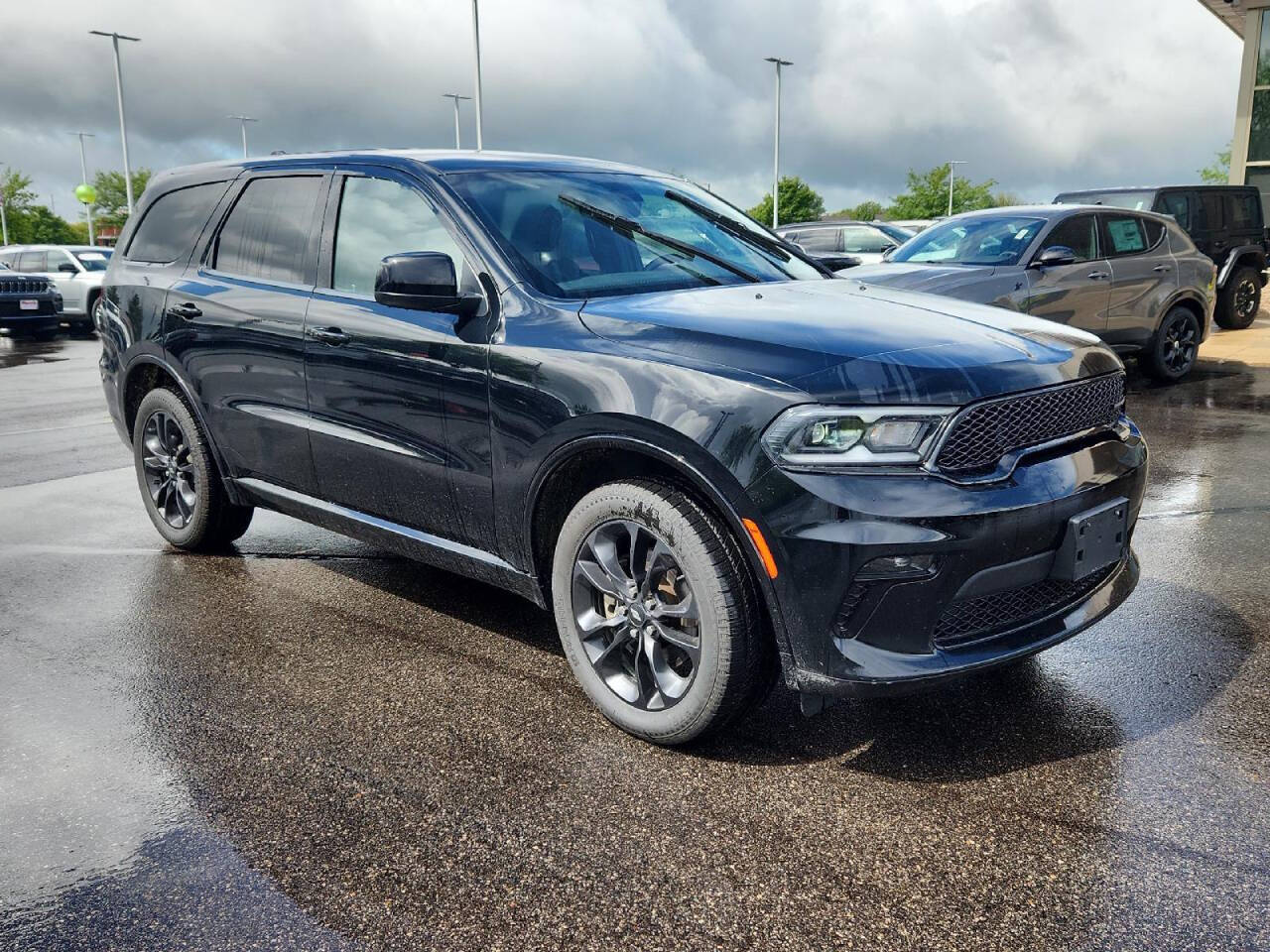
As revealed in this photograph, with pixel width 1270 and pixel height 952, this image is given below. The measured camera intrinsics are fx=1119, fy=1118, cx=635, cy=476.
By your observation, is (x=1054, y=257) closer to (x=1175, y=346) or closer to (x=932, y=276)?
(x=932, y=276)

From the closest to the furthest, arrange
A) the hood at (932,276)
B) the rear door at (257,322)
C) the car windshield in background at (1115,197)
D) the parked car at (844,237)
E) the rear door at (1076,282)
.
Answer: the rear door at (257,322), the hood at (932,276), the rear door at (1076,282), the car windshield in background at (1115,197), the parked car at (844,237)

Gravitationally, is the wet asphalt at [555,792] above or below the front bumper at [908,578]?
below

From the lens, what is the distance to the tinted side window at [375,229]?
4.01 m

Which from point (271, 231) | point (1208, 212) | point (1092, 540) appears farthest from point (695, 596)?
point (1208, 212)

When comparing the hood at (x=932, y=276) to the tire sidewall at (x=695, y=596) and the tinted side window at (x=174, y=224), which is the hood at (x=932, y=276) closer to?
the tinted side window at (x=174, y=224)

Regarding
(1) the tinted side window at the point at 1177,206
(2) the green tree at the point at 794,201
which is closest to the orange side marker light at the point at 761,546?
(1) the tinted side window at the point at 1177,206

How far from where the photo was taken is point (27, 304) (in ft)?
65.7

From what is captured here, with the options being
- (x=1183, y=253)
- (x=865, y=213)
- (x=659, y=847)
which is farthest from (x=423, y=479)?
(x=865, y=213)

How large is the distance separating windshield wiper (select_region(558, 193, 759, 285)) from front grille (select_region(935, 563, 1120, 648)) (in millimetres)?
1576

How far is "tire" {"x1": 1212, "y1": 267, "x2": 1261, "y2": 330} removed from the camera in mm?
15234

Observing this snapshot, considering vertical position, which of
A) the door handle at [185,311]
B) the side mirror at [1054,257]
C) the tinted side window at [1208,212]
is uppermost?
the tinted side window at [1208,212]

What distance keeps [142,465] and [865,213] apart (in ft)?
400

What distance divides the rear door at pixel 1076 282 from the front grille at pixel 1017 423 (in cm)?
637

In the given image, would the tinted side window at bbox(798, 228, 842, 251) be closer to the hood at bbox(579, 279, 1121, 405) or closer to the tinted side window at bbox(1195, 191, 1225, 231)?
the tinted side window at bbox(1195, 191, 1225, 231)
